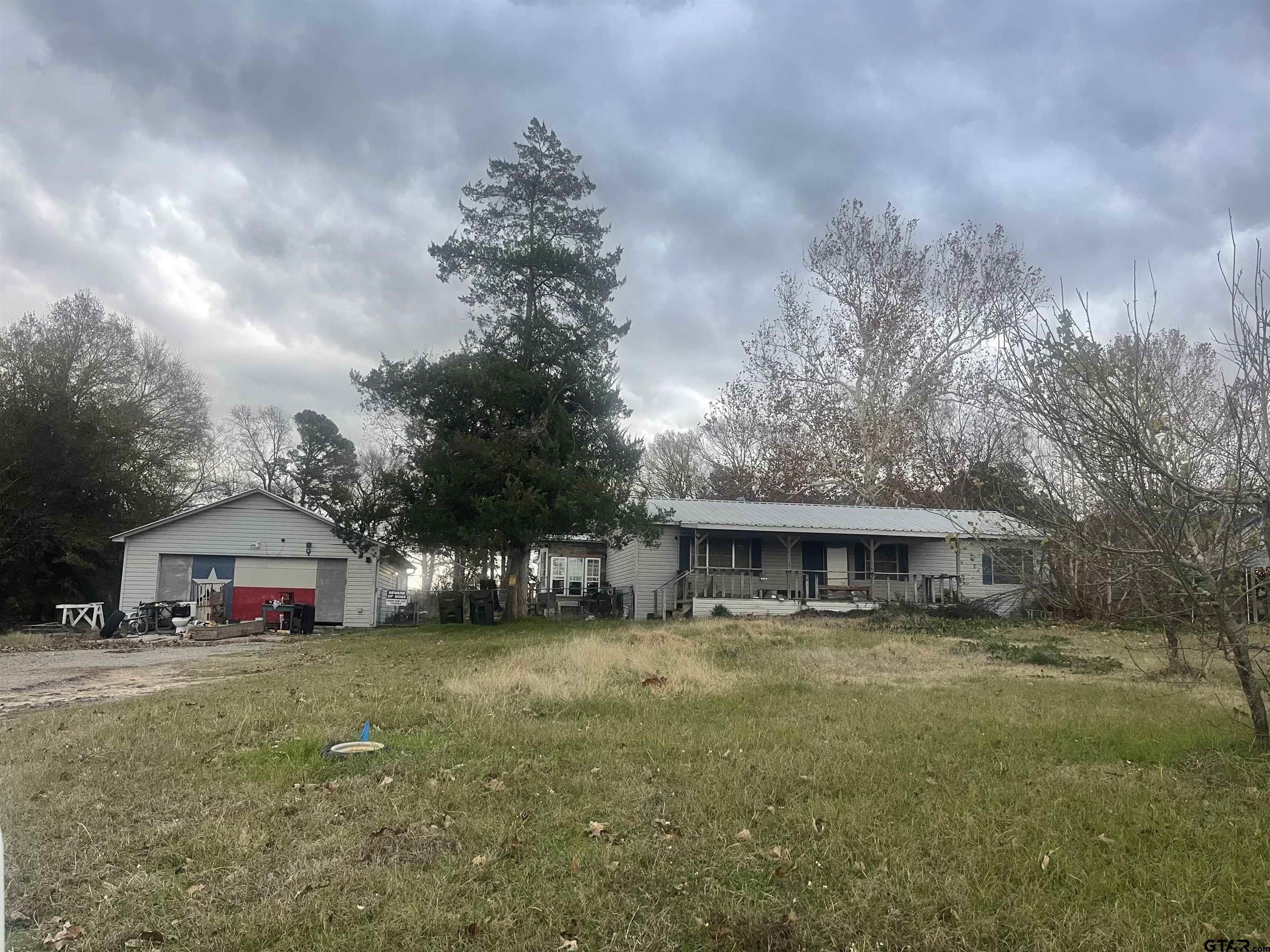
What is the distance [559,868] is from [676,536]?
2258 cm

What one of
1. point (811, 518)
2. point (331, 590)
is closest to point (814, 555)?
point (811, 518)

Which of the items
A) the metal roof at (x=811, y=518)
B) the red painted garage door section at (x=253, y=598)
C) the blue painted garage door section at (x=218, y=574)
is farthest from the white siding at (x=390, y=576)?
the metal roof at (x=811, y=518)

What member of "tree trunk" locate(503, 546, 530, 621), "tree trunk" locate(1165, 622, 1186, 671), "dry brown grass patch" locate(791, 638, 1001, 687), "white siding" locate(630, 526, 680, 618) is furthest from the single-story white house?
"tree trunk" locate(1165, 622, 1186, 671)

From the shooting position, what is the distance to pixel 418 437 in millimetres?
24156

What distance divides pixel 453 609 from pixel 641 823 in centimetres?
2034

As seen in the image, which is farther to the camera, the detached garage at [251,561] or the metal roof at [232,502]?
the detached garage at [251,561]

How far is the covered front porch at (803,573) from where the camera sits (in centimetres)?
2419

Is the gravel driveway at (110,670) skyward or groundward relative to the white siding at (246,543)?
groundward

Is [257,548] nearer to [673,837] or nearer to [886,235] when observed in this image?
[886,235]

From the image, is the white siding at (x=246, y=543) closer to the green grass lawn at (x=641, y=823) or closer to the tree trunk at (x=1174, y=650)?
the green grass lawn at (x=641, y=823)

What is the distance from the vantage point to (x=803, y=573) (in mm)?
24703

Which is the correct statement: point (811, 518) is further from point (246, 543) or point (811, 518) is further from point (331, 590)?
point (246, 543)

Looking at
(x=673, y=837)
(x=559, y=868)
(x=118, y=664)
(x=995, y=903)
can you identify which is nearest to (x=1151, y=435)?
(x=995, y=903)

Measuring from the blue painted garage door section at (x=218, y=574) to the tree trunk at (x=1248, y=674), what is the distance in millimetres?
26986
